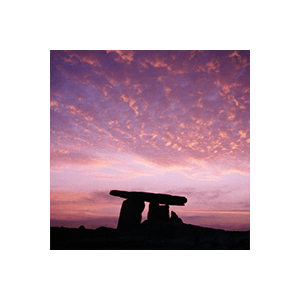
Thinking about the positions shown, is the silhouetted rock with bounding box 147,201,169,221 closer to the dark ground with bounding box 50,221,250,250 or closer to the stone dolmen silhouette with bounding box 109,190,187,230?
the stone dolmen silhouette with bounding box 109,190,187,230

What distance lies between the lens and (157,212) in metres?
13.8

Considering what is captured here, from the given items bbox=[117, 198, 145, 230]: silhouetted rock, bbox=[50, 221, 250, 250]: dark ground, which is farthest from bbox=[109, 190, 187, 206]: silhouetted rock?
bbox=[50, 221, 250, 250]: dark ground

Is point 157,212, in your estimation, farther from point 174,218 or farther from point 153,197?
point 174,218

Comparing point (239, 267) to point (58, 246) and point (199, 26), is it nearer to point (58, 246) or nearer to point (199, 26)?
point (199, 26)

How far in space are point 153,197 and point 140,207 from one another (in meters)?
0.95

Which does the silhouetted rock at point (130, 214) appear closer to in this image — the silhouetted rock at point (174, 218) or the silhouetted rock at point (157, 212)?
the silhouetted rock at point (157, 212)

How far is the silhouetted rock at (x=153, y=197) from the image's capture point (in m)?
13.5

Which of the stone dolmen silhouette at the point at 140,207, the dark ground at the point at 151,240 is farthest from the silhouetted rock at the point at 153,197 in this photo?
the dark ground at the point at 151,240
